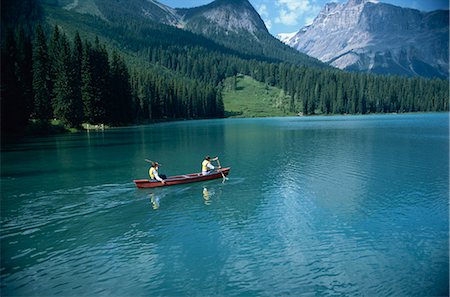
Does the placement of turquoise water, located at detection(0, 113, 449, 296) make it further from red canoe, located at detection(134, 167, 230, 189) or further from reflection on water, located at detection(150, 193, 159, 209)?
red canoe, located at detection(134, 167, 230, 189)

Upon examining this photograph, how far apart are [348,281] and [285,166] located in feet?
97.9

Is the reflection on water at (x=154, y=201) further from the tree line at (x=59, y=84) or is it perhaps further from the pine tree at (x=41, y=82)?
the pine tree at (x=41, y=82)

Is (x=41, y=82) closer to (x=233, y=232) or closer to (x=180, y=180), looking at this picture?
(x=180, y=180)

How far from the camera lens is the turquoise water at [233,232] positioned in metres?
16.1

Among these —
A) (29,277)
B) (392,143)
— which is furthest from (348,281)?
(392,143)

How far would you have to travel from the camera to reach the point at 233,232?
22297mm

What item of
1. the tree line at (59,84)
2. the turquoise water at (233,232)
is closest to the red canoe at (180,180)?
the turquoise water at (233,232)

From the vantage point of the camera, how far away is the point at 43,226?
23.7 m

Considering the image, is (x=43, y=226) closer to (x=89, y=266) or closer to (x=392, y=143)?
(x=89, y=266)

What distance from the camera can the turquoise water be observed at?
16078 millimetres

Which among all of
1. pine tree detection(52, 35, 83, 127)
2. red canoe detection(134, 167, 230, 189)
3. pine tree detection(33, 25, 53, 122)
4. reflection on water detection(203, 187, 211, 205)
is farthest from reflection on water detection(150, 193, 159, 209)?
pine tree detection(52, 35, 83, 127)

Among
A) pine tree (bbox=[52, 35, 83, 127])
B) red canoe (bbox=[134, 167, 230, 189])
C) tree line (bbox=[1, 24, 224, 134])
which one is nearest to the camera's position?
red canoe (bbox=[134, 167, 230, 189])

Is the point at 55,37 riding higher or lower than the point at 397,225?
higher

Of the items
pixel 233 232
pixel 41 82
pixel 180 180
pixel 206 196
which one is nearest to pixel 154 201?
pixel 206 196
